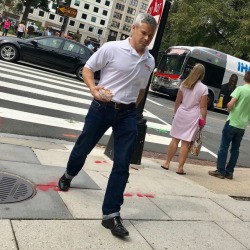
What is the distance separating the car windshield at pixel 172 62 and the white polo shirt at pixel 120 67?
16486mm

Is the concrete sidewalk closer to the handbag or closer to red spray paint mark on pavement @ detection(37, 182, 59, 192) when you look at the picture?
red spray paint mark on pavement @ detection(37, 182, 59, 192)

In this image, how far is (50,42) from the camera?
15.4 m

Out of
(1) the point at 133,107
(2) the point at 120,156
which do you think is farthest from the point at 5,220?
(1) the point at 133,107

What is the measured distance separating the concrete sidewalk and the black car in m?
9.64

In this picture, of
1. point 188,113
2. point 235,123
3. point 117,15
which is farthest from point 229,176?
point 117,15

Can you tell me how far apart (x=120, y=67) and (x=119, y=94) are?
245 millimetres

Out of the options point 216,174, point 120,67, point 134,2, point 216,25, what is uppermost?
point 134,2

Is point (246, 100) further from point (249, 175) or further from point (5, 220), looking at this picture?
point (5, 220)

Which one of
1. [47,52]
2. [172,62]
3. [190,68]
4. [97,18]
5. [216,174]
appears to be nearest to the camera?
[216,174]

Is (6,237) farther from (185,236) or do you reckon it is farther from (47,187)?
(185,236)

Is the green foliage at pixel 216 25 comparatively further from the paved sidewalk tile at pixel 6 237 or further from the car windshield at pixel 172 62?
the paved sidewalk tile at pixel 6 237

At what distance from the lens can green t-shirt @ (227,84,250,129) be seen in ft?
20.6

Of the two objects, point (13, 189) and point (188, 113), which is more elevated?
point (188, 113)

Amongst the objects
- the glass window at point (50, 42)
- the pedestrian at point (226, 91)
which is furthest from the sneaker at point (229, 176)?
the pedestrian at point (226, 91)
